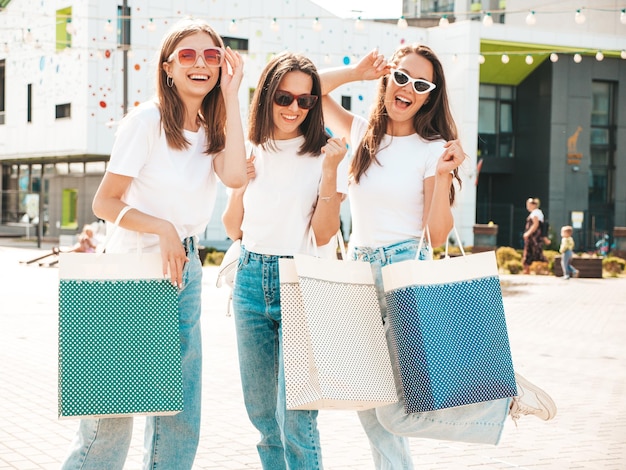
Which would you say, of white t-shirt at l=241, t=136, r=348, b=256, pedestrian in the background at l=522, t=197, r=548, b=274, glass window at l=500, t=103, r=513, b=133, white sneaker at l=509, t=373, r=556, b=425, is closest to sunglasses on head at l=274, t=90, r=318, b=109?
white t-shirt at l=241, t=136, r=348, b=256

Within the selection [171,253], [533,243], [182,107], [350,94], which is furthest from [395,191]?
[350,94]

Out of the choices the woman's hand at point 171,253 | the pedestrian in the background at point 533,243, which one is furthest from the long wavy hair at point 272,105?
the pedestrian in the background at point 533,243

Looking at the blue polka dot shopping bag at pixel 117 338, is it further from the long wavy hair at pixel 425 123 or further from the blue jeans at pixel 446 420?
the long wavy hair at pixel 425 123

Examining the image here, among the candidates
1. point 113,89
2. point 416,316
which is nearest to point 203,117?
point 416,316

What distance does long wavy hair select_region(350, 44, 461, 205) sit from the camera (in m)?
4.06

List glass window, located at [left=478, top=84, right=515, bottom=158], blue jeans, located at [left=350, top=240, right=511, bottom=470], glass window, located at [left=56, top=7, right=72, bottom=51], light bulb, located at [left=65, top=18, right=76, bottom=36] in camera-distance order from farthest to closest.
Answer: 1. glass window, located at [left=478, top=84, right=515, bottom=158]
2. glass window, located at [left=56, top=7, right=72, bottom=51]
3. light bulb, located at [left=65, top=18, right=76, bottom=36]
4. blue jeans, located at [left=350, top=240, right=511, bottom=470]

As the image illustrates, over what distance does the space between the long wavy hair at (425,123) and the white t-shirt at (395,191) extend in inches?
1.3

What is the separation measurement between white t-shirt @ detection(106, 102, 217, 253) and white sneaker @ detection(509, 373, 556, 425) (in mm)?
1411

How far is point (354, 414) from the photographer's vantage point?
7094 mm

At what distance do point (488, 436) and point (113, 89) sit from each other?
1357 inches

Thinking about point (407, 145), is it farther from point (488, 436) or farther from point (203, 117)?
point (488, 436)

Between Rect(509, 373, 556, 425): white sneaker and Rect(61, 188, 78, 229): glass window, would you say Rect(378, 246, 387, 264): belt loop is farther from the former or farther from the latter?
Rect(61, 188, 78, 229): glass window

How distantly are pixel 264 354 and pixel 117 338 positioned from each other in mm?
751

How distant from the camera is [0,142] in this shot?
42250 millimetres
